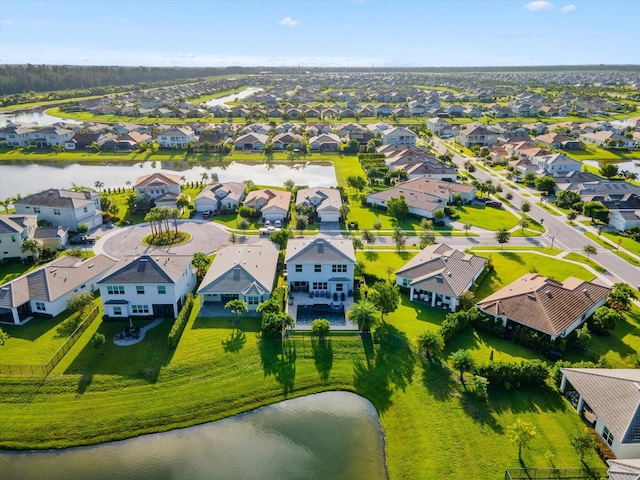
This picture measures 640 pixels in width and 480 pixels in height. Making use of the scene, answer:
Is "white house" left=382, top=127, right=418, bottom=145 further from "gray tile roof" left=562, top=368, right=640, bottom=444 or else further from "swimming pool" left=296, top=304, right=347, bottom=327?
"gray tile roof" left=562, top=368, right=640, bottom=444

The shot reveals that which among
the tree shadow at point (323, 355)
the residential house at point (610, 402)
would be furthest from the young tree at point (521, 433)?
the tree shadow at point (323, 355)

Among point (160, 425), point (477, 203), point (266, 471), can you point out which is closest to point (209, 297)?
point (160, 425)

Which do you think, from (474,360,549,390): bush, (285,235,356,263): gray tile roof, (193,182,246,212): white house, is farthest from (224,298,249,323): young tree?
(193,182,246,212): white house

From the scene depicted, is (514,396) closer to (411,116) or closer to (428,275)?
(428,275)

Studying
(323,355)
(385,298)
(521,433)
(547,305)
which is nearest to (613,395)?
(521,433)

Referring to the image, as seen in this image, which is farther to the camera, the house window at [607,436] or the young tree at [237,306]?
the young tree at [237,306]

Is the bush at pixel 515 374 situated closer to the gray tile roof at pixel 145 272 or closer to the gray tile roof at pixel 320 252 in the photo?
the gray tile roof at pixel 320 252
